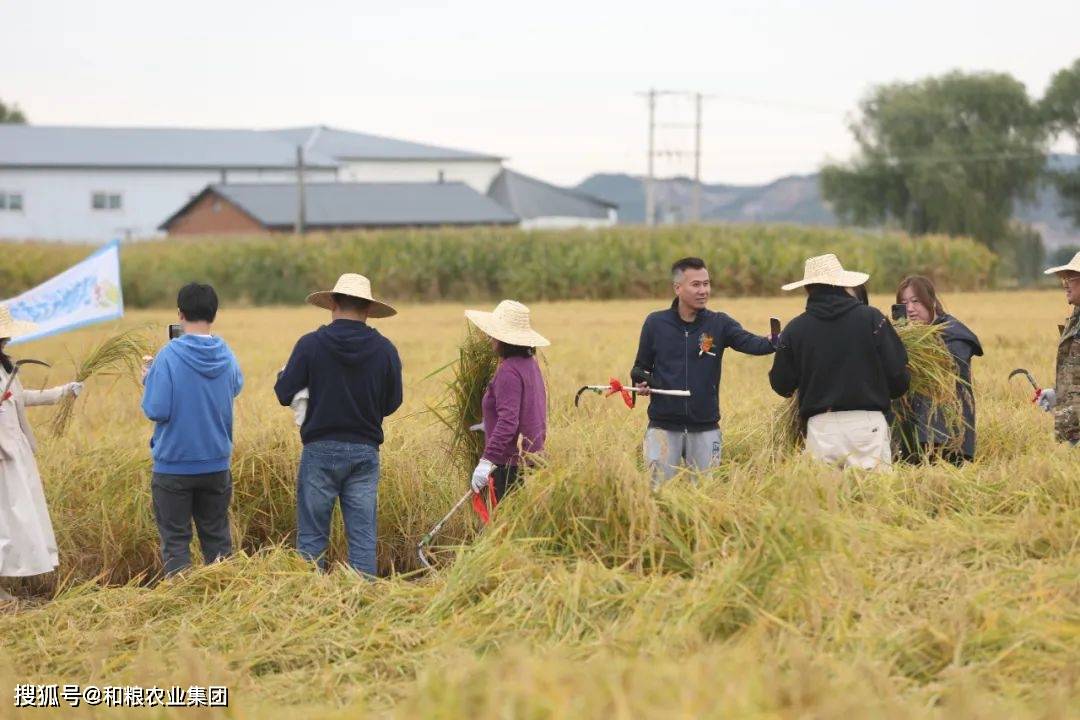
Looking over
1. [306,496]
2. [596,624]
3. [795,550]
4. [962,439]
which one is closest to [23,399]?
[306,496]

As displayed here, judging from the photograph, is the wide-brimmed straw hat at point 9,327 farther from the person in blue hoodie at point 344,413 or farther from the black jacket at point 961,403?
the black jacket at point 961,403

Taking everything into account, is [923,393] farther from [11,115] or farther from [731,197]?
[731,197]

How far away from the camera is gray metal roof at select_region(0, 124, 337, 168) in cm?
6969

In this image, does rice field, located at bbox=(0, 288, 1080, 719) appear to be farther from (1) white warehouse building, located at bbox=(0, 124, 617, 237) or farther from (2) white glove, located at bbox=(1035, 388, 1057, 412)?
(1) white warehouse building, located at bbox=(0, 124, 617, 237)

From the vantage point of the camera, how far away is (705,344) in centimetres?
706

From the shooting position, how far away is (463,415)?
293 inches

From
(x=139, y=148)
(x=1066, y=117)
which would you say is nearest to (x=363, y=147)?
(x=139, y=148)

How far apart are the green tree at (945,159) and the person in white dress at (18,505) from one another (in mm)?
51750

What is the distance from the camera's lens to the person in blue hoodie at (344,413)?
6469 mm

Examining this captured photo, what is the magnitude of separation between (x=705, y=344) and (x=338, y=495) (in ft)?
6.61

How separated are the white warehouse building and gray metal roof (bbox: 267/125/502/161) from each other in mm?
1067

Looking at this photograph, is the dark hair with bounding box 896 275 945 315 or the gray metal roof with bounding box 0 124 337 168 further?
the gray metal roof with bounding box 0 124 337 168

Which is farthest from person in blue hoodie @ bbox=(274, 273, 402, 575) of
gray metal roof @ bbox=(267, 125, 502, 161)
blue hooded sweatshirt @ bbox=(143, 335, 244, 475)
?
gray metal roof @ bbox=(267, 125, 502, 161)

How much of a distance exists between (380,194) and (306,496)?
2250 inches
